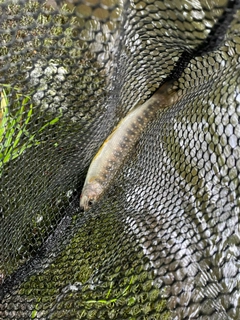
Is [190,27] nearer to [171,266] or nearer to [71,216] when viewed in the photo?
[171,266]

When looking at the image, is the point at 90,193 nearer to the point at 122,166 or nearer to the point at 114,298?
the point at 122,166

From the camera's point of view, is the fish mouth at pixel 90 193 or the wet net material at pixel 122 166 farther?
the fish mouth at pixel 90 193

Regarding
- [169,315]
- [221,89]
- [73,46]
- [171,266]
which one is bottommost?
[169,315]

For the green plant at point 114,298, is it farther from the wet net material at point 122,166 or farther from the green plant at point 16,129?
the green plant at point 16,129

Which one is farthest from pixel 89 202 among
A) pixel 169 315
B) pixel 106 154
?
pixel 169 315

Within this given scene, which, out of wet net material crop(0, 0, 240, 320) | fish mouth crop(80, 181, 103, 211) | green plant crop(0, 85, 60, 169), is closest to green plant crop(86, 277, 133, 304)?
wet net material crop(0, 0, 240, 320)

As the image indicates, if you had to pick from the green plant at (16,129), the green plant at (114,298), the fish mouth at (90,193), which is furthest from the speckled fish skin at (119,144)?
the green plant at (114,298)

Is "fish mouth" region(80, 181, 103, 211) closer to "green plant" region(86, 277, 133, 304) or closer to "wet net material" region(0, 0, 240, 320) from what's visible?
"wet net material" region(0, 0, 240, 320)
